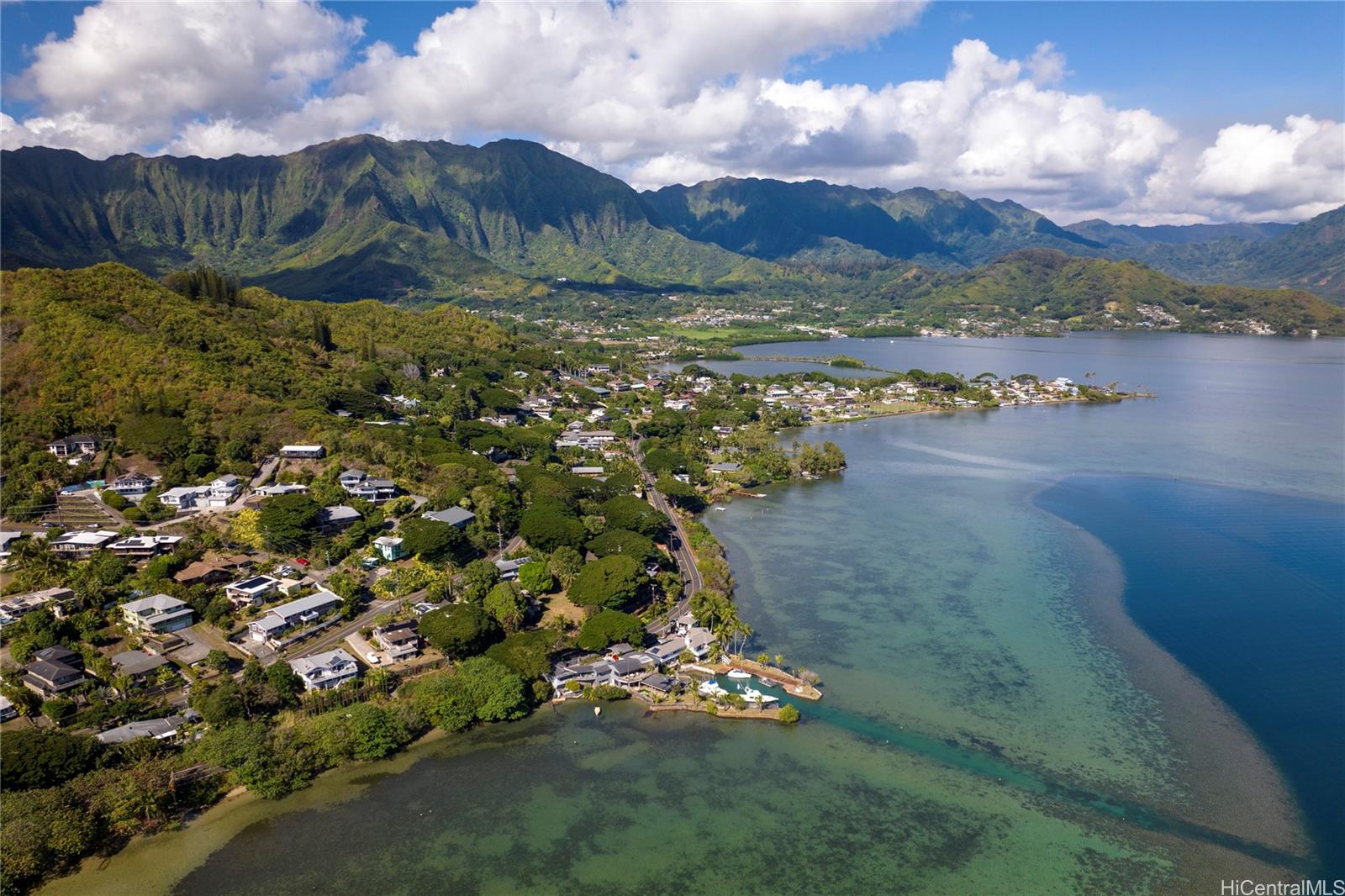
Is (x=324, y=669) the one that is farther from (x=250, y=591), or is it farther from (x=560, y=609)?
(x=560, y=609)

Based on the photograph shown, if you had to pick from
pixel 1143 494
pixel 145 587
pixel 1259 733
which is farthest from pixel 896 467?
pixel 145 587

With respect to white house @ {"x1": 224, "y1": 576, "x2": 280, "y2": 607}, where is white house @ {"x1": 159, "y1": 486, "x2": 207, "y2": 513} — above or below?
above

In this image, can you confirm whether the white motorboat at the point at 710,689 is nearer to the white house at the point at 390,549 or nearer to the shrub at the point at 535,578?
the shrub at the point at 535,578

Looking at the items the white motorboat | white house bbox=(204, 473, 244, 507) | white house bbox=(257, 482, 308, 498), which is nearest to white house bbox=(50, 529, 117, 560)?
white house bbox=(204, 473, 244, 507)

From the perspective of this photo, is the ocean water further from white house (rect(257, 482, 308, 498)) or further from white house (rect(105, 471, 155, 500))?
white house (rect(105, 471, 155, 500))

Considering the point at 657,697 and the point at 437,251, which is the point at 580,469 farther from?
the point at 437,251

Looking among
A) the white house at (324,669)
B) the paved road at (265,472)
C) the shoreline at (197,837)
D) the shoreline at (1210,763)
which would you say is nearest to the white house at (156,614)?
the white house at (324,669)

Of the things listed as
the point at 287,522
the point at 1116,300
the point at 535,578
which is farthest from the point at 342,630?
the point at 1116,300
